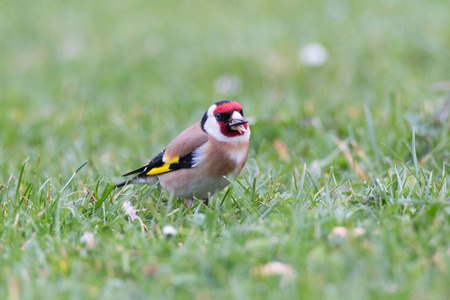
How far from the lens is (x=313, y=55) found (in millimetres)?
7320

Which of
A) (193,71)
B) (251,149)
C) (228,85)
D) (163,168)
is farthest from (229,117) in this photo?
(193,71)

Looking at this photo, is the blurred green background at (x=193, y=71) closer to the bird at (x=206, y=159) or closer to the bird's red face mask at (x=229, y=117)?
the bird at (x=206, y=159)

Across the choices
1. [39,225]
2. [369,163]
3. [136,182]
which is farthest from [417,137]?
[39,225]

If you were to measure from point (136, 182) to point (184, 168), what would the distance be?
0.38 metres

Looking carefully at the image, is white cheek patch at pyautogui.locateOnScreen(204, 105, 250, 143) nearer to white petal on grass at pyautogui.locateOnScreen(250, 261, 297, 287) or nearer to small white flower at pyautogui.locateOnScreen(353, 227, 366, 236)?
small white flower at pyautogui.locateOnScreen(353, 227, 366, 236)

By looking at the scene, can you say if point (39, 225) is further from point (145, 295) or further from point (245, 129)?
point (245, 129)

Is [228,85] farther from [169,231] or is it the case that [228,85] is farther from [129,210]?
[169,231]

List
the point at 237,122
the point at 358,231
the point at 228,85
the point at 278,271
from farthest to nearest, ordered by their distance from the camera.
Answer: the point at 228,85, the point at 237,122, the point at 358,231, the point at 278,271

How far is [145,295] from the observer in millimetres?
2449

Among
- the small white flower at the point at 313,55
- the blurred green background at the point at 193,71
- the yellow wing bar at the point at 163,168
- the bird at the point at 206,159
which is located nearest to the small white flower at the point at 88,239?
the bird at the point at 206,159

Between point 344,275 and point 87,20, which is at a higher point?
point 87,20

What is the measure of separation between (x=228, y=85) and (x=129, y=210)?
391 centimetres

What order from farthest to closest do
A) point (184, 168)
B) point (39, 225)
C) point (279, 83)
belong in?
point (279, 83), point (184, 168), point (39, 225)

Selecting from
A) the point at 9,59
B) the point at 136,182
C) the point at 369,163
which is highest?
the point at 9,59
